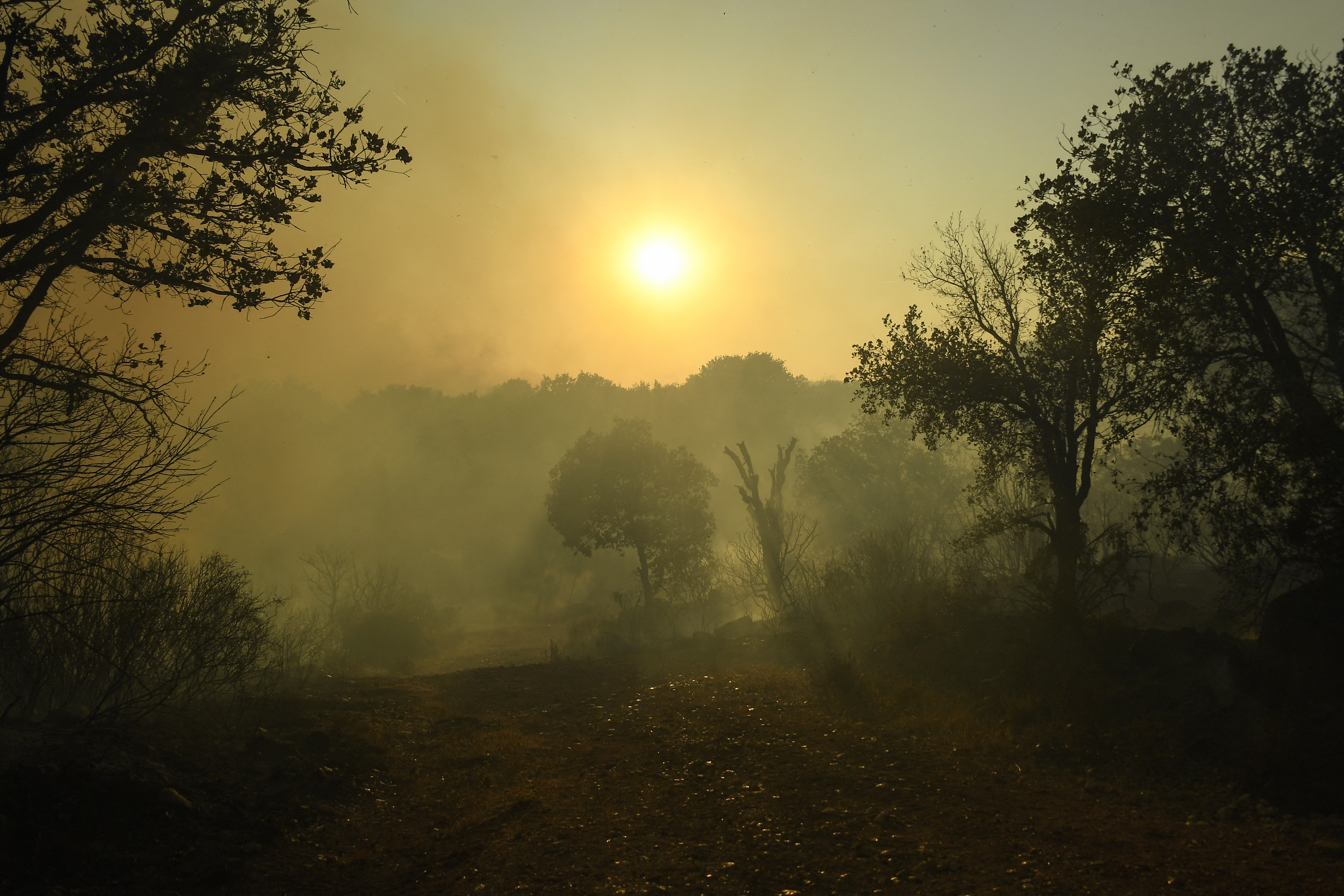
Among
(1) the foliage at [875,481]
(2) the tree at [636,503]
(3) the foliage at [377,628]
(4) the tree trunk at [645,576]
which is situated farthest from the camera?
(1) the foliage at [875,481]

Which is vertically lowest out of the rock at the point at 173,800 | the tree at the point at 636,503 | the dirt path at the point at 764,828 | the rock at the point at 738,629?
the dirt path at the point at 764,828

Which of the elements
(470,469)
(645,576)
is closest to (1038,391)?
(645,576)

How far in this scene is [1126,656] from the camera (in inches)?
411

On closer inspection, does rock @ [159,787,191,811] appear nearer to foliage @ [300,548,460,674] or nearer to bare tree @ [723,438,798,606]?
foliage @ [300,548,460,674]

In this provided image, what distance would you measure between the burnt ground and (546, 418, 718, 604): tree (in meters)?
20.9

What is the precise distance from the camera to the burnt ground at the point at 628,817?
5.36 m

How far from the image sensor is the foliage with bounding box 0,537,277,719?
331 inches

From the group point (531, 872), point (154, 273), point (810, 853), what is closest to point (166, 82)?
point (154, 273)

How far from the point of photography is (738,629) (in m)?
23.6

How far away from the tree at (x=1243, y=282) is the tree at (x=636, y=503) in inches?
897

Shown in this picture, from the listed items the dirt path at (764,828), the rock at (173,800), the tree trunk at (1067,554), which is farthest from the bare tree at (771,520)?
the rock at (173,800)

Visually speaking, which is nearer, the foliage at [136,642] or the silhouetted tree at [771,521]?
the foliage at [136,642]

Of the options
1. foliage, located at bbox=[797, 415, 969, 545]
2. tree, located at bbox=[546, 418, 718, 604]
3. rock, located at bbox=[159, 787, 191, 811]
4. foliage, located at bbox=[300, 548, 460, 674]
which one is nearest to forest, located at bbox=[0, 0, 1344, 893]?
rock, located at bbox=[159, 787, 191, 811]

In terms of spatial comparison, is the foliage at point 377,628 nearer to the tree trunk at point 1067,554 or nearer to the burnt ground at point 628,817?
the burnt ground at point 628,817
